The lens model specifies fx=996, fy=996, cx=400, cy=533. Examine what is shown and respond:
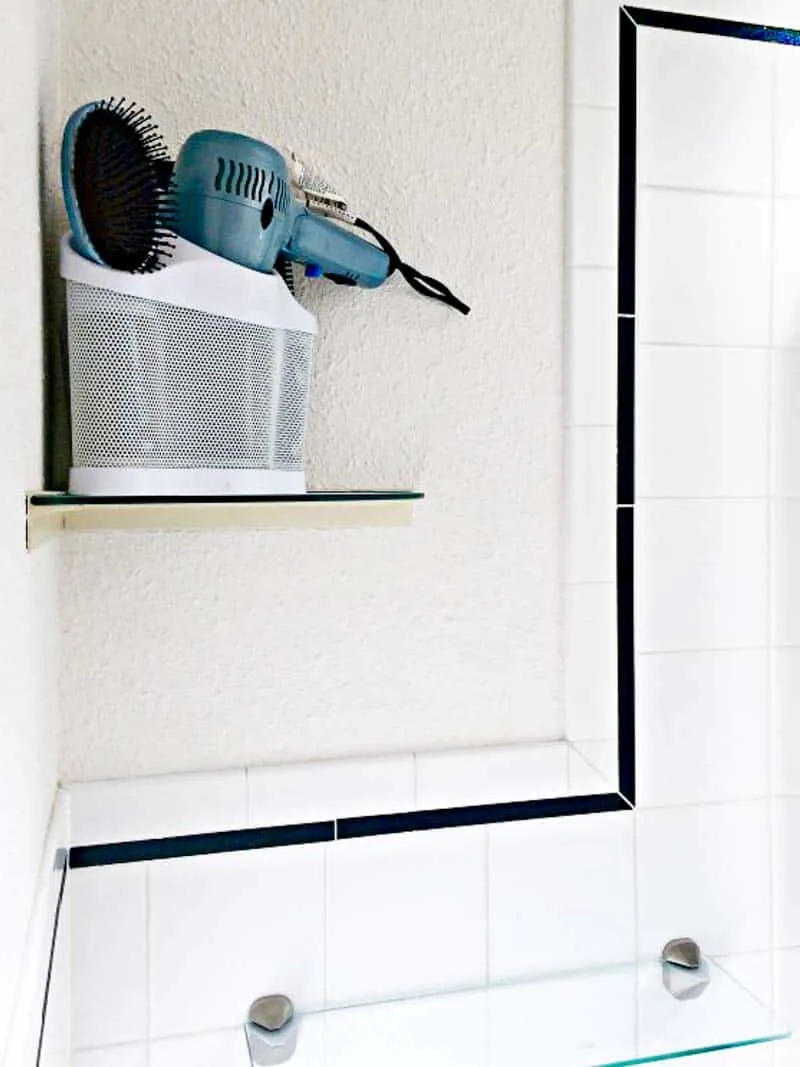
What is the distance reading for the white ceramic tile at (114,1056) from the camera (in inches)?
37.4

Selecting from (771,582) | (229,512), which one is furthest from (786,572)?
(229,512)

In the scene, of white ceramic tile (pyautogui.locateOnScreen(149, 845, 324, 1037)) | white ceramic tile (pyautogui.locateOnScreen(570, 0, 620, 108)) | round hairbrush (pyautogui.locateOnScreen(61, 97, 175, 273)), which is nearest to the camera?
round hairbrush (pyautogui.locateOnScreen(61, 97, 175, 273))

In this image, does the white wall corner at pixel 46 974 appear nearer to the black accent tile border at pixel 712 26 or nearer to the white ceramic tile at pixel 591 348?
the white ceramic tile at pixel 591 348

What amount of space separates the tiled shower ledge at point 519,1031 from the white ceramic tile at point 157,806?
21cm

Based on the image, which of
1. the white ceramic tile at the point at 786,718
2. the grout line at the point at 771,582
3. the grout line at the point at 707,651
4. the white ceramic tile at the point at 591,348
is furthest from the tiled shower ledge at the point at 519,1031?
the white ceramic tile at the point at 591,348

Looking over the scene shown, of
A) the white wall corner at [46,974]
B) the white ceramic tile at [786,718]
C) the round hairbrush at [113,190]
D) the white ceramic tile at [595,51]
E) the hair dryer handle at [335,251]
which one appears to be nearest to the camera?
the white wall corner at [46,974]

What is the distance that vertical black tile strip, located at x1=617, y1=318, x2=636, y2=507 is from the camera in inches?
43.4

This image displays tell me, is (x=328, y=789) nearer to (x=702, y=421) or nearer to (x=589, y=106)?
(x=702, y=421)

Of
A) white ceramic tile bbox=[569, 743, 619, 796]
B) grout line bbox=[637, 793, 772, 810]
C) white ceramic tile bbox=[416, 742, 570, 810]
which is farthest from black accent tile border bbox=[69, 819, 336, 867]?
grout line bbox=[637, 793, 772, 810]

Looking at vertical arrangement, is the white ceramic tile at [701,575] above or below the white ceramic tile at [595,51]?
below

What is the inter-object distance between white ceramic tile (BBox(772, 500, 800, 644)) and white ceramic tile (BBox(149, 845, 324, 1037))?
59 centimetres

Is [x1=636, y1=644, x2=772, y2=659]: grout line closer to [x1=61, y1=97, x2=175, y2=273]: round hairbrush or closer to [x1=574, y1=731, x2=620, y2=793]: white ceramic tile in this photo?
[x1=574, y1=731, x2=620, y2=793]: white ceramic tile

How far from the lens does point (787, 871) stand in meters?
1.18

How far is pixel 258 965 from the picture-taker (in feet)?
3.28
